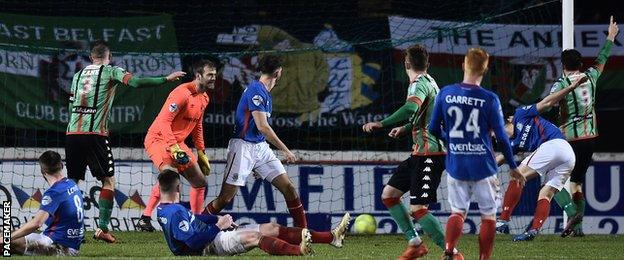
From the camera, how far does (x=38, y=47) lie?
48.9 feet

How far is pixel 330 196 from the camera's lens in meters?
15.3

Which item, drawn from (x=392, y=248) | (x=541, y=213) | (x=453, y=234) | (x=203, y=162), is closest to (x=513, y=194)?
(x=541, y=213)

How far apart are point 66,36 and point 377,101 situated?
155 inches

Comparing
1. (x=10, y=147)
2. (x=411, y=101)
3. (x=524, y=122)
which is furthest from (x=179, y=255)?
(x=10, y=147)

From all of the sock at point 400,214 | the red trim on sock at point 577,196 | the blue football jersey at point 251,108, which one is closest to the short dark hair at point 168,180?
the blue football jersey at point 251,108

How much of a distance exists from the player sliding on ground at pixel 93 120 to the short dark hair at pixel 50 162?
8.61 ft

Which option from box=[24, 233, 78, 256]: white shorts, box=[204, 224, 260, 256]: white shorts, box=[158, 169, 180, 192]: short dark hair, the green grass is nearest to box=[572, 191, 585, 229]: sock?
the green grass

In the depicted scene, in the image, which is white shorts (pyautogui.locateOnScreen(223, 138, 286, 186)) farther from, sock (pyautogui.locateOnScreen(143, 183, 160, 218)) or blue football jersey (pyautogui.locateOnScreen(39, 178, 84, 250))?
blue football jersey (pyautogui.locateOnScreen(39, 178, 84, 250))

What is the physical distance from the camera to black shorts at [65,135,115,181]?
13.0m

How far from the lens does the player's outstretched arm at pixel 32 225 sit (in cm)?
993

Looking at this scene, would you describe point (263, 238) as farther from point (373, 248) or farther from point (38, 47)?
point (38, 47)

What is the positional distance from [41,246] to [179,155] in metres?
2.99

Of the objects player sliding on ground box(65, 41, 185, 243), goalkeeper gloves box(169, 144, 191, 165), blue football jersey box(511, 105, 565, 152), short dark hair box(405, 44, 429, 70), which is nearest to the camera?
short dark hair box(405, 44, 429, 70)

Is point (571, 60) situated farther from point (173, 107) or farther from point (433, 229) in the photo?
point (173, 107)
